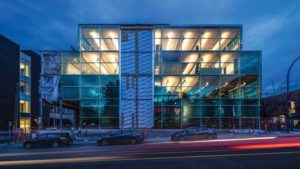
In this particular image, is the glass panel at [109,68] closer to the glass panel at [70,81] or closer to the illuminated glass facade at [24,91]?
the glass panel at [70,81]

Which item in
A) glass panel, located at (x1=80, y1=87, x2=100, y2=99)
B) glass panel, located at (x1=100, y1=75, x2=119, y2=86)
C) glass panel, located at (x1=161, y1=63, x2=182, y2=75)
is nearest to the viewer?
glass panel, located at (x1=80, y1=87, x2=100, y2=99)

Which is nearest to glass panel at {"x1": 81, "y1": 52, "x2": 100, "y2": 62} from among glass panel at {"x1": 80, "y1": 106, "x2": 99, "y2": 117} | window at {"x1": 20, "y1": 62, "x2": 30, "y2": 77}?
glass panel at {"x1": 80, "y1": 106, "x2": 99, "y2": 117}

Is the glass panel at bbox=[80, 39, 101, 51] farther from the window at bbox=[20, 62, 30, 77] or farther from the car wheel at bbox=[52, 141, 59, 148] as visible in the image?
the window at bbox=[20, 62, 30, 77]

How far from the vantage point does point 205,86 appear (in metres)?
38.9

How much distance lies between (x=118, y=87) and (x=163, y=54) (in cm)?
658

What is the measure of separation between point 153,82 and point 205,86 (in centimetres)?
614

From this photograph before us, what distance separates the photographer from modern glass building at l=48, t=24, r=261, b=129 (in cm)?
3834

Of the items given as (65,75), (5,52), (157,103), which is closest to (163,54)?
(157,103)

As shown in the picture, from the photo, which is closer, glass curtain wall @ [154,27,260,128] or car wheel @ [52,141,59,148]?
car wheel @ [52,141,59,148]

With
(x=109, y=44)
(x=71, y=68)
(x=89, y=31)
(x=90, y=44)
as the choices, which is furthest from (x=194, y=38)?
(x=71, y=68)

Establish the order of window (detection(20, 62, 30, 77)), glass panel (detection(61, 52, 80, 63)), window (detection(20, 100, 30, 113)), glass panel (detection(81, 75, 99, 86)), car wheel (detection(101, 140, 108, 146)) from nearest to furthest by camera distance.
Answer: car wheel (detection(101, 140, 108, 146)) < glass panel (detection(81, 75, 99, 86)) < glass panel (detection(61, 52, 80, 63)) < window (detection(20, 100, 30, 113)) < window (detection(20, 62, 30, 77))

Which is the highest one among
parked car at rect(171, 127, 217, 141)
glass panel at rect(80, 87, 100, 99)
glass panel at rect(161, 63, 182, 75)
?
glass panel at rect(161, 63, 182, 75)

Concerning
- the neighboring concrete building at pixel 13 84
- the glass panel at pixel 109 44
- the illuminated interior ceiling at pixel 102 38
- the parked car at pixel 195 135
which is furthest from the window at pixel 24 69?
the parked car at pixel 195 135

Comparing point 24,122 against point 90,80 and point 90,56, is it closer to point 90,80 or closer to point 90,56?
point 90,80
